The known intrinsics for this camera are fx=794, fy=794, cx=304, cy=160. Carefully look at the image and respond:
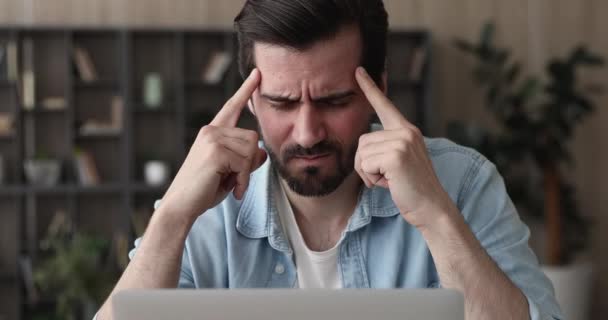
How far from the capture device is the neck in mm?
1779

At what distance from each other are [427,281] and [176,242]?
0.55 m

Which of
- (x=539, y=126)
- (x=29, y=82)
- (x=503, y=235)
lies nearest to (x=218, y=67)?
(x=29, y=82)

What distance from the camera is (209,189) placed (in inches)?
62.2

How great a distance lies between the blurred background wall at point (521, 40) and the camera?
573 cm

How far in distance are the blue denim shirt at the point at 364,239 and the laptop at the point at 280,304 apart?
2.27 ft

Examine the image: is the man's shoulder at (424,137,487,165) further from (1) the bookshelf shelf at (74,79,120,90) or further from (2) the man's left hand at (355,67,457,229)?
(1) the bookshelf shelf at (74,79,120,90)

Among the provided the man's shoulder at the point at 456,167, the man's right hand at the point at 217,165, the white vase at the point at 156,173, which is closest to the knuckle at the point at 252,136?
the man's right hand at the point at 217,165

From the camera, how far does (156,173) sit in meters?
5.31

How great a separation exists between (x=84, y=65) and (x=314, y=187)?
3.99 metres

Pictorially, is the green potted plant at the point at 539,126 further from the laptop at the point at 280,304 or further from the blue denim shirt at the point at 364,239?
the laptop at the point at 280,304

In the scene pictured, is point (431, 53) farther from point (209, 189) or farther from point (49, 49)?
point (209, 189)

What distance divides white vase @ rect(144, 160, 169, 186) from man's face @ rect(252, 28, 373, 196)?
3674 mm

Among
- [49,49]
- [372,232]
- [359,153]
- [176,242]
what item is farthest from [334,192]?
[49,49]

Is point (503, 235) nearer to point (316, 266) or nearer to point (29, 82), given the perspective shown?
point (316, 266)
